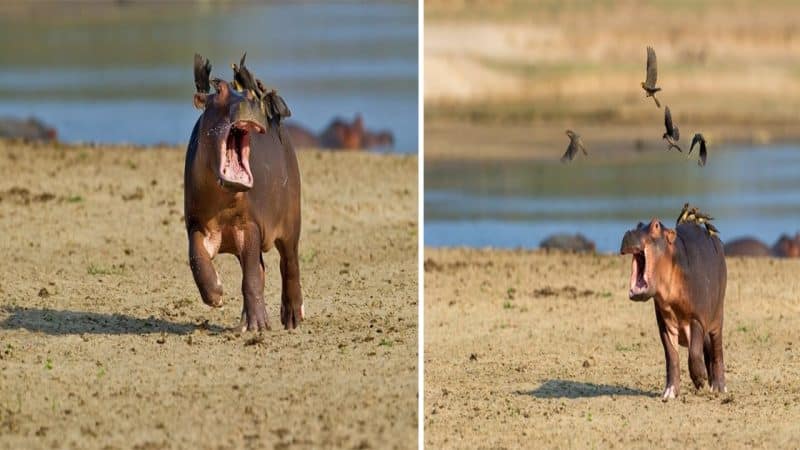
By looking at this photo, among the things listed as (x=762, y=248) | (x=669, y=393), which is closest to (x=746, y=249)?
(x=762, y=248)

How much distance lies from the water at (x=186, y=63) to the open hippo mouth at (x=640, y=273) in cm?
917

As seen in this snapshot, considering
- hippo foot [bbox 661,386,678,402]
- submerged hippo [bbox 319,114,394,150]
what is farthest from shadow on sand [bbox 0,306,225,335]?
submerged hippo [bbox 319,114,394,150]

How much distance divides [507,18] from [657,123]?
17.3 ft

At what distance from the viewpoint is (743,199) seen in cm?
1852

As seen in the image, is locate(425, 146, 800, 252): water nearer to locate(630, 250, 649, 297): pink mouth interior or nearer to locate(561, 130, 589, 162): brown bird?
locate(561, 130, 589, 162): brown bird

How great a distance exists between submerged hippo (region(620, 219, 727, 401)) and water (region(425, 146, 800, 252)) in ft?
17.8

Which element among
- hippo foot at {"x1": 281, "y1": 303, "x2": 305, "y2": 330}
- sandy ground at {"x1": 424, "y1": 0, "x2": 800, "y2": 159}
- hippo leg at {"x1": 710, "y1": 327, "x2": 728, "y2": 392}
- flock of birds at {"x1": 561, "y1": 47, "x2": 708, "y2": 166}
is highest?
sandy ground at {"x1": 424, "y1": 0, "x2": 800, "y2": 159}

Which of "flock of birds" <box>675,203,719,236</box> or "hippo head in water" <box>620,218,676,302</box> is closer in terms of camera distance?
"hippo head in water" <box>620,218,676,302</box>

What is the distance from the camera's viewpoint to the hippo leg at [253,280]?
10.1m

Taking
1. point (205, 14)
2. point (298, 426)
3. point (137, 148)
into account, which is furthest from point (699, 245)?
point (205, 14)

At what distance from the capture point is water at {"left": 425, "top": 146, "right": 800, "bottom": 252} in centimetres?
1706

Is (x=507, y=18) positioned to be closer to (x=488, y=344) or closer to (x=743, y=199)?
(x=743, y=199)

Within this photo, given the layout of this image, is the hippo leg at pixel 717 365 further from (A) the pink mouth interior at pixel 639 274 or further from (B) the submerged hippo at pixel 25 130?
(B) the submerged hippo at pixel 25 130

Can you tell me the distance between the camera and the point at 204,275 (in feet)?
32.4
